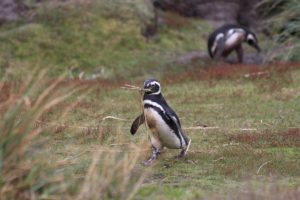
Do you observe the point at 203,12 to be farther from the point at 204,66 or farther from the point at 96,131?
the point at 96,131

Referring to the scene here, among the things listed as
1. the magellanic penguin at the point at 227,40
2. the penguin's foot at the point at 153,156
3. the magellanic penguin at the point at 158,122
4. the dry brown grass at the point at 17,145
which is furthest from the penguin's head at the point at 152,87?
the magellanic penguin at the point at 227,40

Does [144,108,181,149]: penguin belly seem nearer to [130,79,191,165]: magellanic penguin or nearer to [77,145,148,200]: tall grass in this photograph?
[130,79,191,165]: magellanic penguin

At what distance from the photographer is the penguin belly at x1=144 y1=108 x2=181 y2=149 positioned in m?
8.03

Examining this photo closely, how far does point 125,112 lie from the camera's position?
11.8m

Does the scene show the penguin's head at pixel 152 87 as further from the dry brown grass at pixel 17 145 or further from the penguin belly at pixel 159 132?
the dry brown grass at pixel 17 145

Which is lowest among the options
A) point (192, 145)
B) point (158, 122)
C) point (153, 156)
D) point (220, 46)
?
point (220, 46)

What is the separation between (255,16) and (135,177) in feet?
55.7

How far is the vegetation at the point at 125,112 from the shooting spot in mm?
6055

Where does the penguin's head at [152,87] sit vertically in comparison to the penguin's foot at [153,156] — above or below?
above

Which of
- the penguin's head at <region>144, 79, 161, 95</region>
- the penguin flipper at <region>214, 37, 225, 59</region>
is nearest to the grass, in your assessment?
the penguin's head at <region>144, 79, 161, 95</region>

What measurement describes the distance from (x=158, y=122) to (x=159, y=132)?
0.40ft

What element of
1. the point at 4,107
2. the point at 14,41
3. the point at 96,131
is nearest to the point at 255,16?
the point at 14,41

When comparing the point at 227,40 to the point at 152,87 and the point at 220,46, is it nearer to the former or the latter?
the point at 220,46

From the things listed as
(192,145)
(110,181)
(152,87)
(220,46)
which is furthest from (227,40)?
(110,181)
